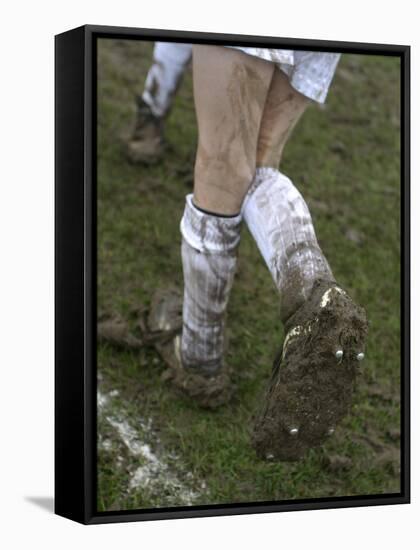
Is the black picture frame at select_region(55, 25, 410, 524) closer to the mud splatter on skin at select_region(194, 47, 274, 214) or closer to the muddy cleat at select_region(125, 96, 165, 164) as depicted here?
the mud splatter on skin at select_region(194, 47, 274, 214)

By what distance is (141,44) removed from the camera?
17.5ft

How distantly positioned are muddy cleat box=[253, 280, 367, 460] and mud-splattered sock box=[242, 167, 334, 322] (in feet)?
0.20

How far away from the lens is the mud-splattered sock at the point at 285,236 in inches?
151

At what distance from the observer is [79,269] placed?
381cm

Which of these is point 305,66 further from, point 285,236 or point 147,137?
point 147,137

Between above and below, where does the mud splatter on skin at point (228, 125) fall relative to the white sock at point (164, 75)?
below

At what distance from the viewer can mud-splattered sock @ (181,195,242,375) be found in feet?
13.5

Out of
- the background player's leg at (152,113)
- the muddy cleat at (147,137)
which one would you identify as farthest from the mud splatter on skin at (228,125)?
the muddy cleat at (147,137)

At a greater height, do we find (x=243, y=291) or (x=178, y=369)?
(x=243, y=291)

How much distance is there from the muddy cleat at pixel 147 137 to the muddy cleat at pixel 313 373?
54.0 inches

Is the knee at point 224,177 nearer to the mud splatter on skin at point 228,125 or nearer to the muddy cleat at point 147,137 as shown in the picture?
the mud splatter on skin at point 228,125

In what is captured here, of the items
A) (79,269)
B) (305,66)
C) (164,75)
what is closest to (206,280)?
(79,269)

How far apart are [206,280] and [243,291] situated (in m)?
0.40

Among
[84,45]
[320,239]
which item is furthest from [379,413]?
[84,45]
